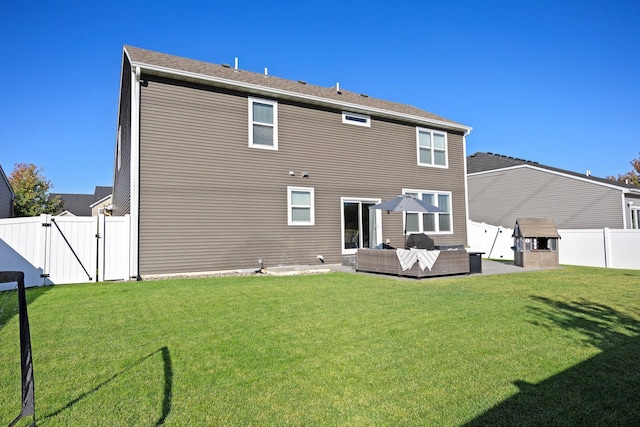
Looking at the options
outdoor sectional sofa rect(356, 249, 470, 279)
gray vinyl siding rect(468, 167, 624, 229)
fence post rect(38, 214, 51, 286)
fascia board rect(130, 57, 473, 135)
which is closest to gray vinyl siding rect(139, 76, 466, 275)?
fascia board rect(130, 57, 473, 135)

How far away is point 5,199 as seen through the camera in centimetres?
2114

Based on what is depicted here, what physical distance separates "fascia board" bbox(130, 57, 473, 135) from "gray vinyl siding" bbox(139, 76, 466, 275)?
11.4 inches

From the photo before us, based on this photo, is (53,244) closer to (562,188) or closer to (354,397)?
(354,397)

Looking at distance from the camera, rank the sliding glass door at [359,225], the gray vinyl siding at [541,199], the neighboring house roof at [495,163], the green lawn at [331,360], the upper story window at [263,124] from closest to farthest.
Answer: the green lawn at [331,360] < the upper story window at [263,124] < the sliding glass door at [359,225] < the gray vinyl siding at [541,199] < the neighboring house roof at [495,163]

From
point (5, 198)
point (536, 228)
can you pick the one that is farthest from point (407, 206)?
point (5, 198)

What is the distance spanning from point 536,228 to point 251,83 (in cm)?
1033

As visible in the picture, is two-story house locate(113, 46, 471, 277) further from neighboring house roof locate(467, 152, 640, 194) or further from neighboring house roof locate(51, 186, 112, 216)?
neighboring house roof locate(51, 186, 112, 216)

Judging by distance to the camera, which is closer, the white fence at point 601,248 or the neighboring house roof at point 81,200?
the white fence at point 601,248

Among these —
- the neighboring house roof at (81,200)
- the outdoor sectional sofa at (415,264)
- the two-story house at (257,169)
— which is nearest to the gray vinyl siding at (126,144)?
the two-story house at (257,169)

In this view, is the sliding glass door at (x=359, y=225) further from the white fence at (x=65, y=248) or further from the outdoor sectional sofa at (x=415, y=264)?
the white fence at (x=65, y=248)

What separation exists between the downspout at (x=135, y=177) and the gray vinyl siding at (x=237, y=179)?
0.13 meters

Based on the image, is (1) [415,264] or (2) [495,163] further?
(2) [495,163]

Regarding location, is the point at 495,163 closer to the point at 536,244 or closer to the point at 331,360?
the point at 536,244

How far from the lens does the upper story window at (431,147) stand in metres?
15.2
